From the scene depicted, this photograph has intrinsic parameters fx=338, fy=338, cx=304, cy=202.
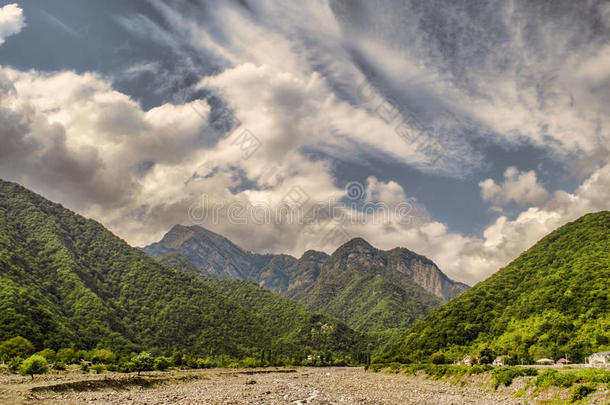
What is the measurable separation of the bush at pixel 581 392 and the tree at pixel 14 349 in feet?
322

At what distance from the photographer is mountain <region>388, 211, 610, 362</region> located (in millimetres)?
79438

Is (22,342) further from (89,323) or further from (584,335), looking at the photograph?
(584,335)

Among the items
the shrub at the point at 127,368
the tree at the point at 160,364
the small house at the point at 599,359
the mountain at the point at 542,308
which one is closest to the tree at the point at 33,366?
the shrub at the point at 127,368

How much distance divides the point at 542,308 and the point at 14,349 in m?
137

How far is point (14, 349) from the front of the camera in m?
78.2

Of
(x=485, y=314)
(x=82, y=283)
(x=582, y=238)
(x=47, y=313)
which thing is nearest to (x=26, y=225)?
(x=82, y=283)

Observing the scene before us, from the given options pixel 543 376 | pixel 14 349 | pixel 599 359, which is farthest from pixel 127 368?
pixel 599 359

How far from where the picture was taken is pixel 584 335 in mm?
75750

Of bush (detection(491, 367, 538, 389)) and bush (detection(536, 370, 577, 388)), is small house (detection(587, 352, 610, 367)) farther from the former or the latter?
bush (detection(536, 370, 577, 388))

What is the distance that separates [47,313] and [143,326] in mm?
77575

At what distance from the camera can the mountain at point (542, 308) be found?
7944 cm

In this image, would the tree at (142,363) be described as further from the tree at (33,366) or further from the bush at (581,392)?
the bush at (581,392)

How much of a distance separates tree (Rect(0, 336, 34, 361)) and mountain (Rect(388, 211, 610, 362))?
4486 inches

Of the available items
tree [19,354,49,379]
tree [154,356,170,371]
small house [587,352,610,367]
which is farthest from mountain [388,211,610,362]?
tree [19,354,49,379]
